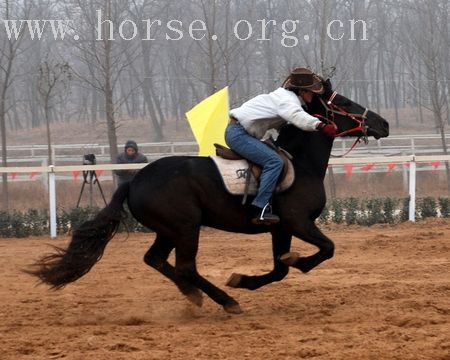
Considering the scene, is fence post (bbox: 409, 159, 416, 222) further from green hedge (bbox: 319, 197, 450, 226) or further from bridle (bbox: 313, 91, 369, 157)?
bridle (bbox: 313, 91, 369, 157)

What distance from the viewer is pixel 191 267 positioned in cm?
786

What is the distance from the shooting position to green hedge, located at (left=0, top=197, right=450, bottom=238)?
51.5 feet

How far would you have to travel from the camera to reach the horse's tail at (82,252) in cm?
784

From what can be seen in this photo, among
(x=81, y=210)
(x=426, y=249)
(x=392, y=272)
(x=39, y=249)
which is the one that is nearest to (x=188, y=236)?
(x=392, y=272)

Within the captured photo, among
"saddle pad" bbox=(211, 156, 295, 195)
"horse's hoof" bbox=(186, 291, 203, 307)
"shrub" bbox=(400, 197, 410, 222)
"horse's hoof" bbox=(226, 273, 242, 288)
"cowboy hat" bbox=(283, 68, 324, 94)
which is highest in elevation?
"cowboy hat" bbox=(283, 68, 324, 94)

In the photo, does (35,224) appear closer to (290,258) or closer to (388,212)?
(388,212)

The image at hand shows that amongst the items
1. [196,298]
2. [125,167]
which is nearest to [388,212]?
[125,167]

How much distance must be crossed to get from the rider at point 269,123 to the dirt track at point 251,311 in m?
1.21

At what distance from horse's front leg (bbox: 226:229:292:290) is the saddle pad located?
0.51 meters

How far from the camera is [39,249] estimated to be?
44.9 ft

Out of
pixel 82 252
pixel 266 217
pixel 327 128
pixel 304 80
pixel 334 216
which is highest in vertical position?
pixel 304 80

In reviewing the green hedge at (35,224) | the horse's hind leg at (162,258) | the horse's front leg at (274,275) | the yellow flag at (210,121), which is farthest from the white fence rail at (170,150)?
the horse's front leg at (274,275)

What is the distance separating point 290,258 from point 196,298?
1036mm

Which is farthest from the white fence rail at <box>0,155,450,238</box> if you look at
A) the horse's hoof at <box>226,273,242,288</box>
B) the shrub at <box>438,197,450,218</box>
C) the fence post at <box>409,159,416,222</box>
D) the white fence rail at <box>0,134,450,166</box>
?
the white fence rail at <box>0,134,450,166</box>
